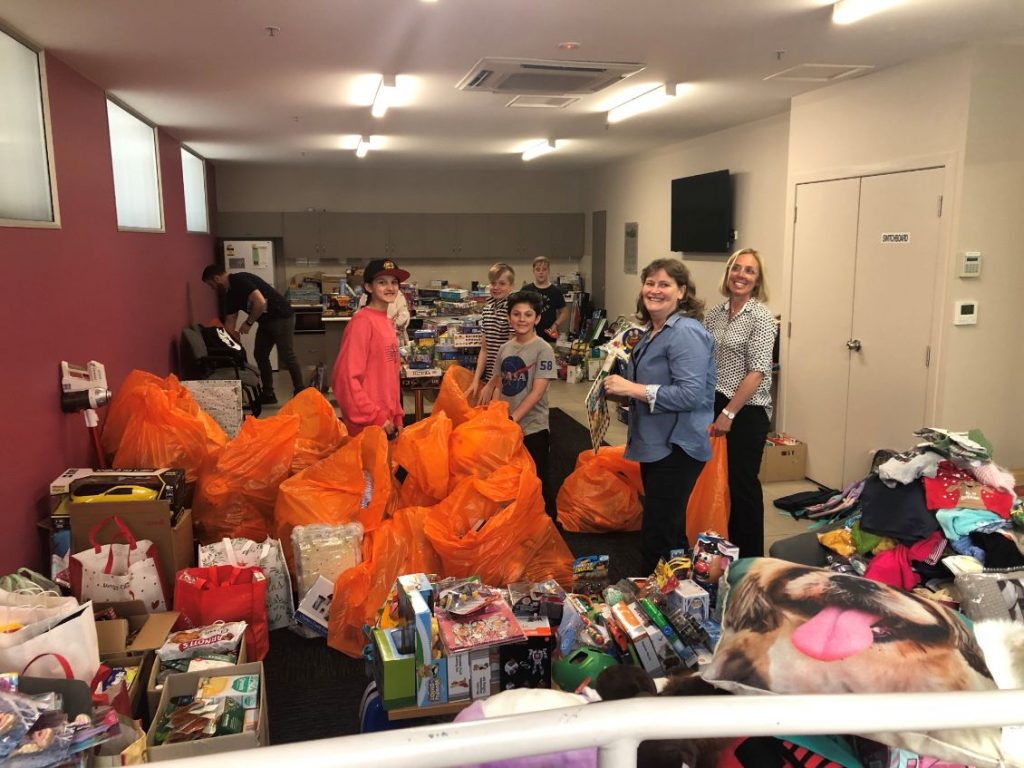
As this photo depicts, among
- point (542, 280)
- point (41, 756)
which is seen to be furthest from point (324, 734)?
point (542, 280)

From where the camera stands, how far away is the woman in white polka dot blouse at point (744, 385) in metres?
3.36

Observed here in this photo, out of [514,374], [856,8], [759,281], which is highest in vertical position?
[856,8]

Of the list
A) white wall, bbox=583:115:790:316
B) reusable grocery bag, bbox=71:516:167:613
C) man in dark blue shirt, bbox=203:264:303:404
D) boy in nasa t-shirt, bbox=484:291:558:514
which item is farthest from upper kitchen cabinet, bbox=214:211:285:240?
reusable grocery bag, bbox=71:516:167:613

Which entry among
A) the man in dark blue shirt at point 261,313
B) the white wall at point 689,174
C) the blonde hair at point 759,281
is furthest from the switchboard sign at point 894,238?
the man in dark blue shirt at point 261,313

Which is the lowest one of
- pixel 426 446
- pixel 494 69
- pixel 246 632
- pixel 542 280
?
pixel 246 632

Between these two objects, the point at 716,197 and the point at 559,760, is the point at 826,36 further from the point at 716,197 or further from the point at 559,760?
the point at 559,760

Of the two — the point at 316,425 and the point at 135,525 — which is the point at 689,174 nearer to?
the point at 316,425

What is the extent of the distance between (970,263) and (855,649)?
3628 millimetres

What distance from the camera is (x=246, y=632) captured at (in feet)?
9.17

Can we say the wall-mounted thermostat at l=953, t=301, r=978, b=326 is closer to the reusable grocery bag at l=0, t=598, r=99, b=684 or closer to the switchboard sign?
the switchboard sign

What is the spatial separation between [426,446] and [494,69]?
2134mm

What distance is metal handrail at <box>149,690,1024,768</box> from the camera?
2.27 ft

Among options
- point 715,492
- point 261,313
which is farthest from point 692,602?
point 261,313

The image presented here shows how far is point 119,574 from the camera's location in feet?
9.23
